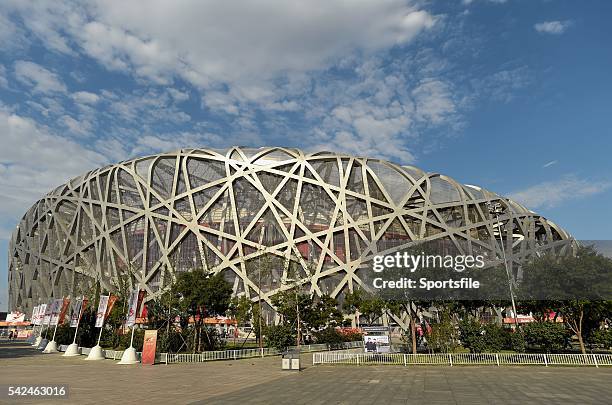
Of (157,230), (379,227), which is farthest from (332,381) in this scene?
(157,230)

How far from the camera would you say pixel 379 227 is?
2228 inches

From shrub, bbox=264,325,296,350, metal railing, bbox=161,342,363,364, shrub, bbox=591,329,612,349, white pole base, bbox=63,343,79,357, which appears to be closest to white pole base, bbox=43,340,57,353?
white pole base, bbox=63,343,79,357

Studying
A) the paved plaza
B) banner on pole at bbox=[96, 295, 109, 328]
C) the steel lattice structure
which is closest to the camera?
the paved plaza

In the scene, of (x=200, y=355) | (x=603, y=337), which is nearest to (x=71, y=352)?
(x=200, y=355)

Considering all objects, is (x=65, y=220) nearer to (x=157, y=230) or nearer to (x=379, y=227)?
(x=157, y=230)

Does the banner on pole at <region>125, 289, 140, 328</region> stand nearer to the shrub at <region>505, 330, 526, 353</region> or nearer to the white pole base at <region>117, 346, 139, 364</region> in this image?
the white pole base at <region>117, 346, 139, 364</region>

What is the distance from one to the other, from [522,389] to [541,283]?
16477 mm

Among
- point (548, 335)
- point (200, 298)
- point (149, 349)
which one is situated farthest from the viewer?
point (200, 298)

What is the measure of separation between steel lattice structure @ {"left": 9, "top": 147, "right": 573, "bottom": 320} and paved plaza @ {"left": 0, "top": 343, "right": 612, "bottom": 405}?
107ft

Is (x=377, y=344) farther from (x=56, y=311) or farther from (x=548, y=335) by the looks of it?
(x=56, y=311)

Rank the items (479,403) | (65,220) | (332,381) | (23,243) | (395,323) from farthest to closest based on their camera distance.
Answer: (23,243), (65,220), (395,323), (332,381), (479,403)

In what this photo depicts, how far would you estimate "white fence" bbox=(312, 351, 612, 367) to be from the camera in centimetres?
2105

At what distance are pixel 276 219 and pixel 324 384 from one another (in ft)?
137

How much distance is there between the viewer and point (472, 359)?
22.7 m
